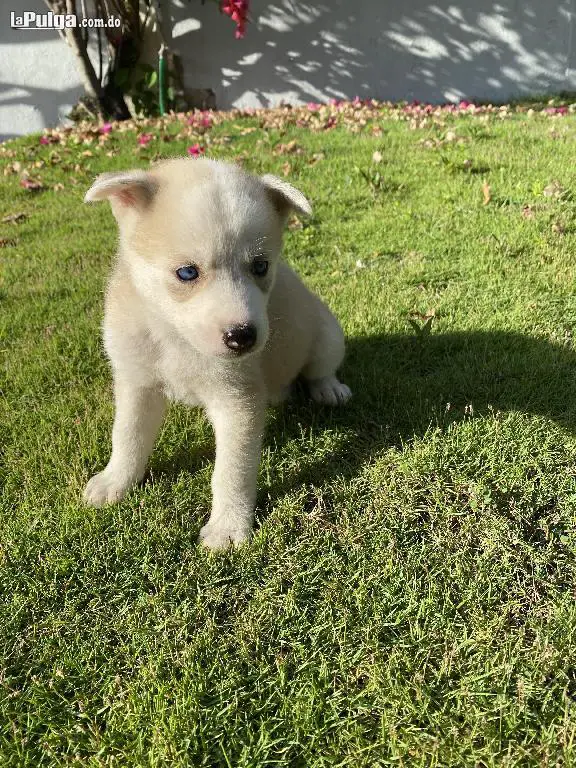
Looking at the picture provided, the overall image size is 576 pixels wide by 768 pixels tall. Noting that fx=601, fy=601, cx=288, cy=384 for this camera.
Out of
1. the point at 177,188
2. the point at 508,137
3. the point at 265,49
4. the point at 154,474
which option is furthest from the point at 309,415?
the point at 265,49

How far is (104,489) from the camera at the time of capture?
2514 mm

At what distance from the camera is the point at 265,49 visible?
1024 centimetres

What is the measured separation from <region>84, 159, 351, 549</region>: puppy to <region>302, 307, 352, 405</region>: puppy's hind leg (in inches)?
Answer: 6.8

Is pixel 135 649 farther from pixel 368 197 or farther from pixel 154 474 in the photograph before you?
pixel 368 197

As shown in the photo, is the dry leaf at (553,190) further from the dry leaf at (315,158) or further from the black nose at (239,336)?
the black nose at (239,336)

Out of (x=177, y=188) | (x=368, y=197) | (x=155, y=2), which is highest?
(x=177, y=188)

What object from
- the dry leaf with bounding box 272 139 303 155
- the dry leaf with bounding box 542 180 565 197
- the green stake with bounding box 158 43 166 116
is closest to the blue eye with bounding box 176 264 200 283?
the dry leaf with bounding box 542 180 565 197

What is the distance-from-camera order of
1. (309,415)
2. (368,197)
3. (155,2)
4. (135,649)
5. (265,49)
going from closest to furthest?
(135,649) < (309,415) < (368,197) < (155,2) < (265,49)

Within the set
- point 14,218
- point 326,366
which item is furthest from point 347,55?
point 326,366

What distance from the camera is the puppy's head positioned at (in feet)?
6.28

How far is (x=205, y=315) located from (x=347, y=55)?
10169 millimetres

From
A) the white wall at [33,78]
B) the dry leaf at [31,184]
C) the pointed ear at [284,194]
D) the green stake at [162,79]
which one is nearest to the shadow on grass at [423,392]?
the pointed ear at [284,194]

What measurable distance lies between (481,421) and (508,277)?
65.3 inches

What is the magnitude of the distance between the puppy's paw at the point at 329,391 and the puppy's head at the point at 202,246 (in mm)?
1033
